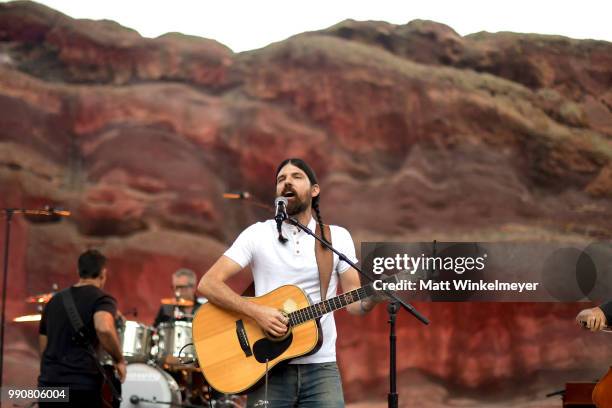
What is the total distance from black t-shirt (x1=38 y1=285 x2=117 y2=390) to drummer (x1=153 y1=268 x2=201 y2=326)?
9.79 feet

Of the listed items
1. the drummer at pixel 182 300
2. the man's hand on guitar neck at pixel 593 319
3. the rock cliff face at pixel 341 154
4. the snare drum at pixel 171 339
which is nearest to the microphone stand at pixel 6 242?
the rock cliff face at pixel 341 154

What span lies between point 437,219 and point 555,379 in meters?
1.96

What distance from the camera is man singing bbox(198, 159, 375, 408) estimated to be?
4090 millimetres

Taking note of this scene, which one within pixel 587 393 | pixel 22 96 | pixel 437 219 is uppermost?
pixel 22 96

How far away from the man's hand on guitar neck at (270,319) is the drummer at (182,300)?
4.40m

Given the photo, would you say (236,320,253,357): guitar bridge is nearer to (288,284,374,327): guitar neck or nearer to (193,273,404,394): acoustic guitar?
(193,273,404,394): acoustic guitar

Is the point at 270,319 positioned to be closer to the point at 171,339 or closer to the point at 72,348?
the point at 72,348

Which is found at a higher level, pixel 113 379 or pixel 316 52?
pixel 316 52

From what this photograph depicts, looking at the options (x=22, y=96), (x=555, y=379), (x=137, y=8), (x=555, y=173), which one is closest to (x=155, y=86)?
(x=137, y=8)

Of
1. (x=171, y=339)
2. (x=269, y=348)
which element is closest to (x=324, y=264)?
(x=269, y=348)

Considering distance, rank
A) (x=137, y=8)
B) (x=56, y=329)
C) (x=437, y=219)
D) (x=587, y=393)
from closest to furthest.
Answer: (x=56, y=329)
(x=587, y=393)
(x=437, y=219)
(x=137, y=8)

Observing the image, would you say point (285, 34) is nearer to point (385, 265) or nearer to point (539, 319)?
point (385, 265)

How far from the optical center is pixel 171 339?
332 inches

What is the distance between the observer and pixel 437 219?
931 cm
